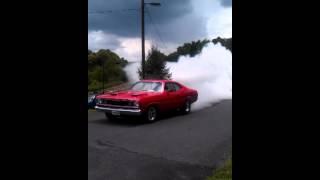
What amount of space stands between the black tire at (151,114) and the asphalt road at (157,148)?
0.22 meters

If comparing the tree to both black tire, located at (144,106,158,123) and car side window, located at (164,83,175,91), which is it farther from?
black tire, located at (144,106,158,123)

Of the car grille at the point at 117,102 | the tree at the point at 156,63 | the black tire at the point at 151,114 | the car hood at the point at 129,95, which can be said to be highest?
the tree at the point at 156,63

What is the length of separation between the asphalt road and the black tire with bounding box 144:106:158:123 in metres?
0.22

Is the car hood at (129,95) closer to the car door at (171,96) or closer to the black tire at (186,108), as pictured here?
the car door at (171,96)

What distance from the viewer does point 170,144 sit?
26.0 feet

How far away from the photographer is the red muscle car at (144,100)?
1077 cm

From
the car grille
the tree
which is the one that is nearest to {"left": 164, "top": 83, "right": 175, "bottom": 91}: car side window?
the car grille

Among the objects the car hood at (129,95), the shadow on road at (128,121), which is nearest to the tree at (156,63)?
the shadow on road at (128,121)

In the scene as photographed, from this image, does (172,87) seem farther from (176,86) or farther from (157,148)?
(157,148)

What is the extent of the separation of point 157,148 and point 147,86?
477cm

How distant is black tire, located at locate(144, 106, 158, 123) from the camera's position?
11.1 meters

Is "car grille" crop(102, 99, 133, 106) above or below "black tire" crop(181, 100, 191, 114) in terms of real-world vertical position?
above
